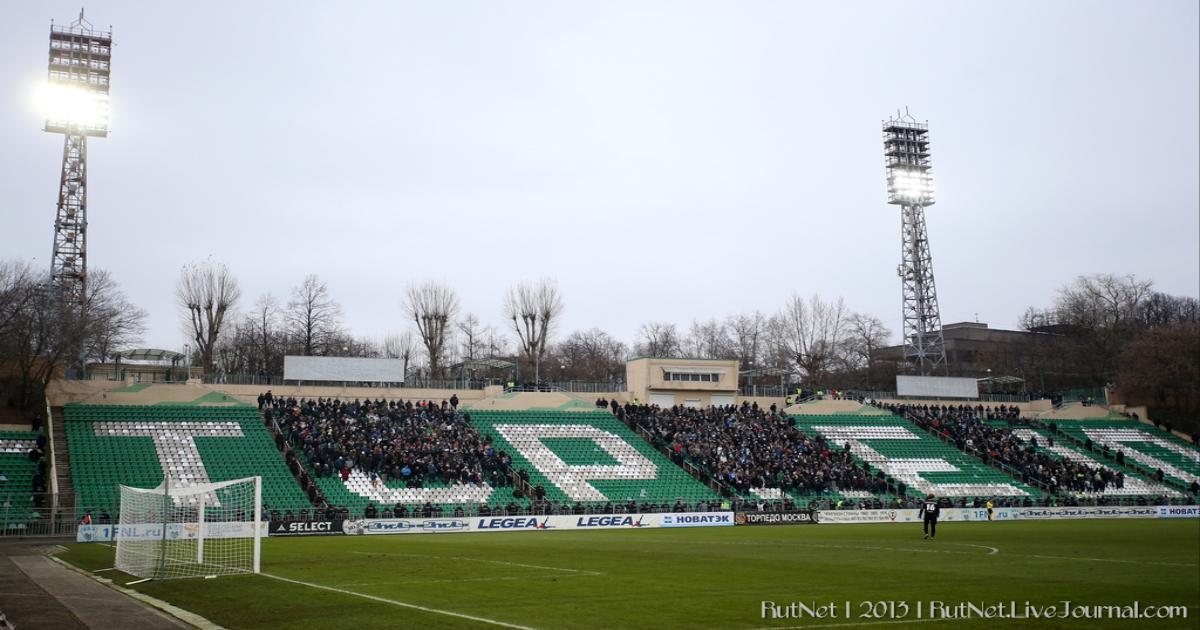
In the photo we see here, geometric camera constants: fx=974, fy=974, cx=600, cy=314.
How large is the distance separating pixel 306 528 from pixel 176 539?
629 inches

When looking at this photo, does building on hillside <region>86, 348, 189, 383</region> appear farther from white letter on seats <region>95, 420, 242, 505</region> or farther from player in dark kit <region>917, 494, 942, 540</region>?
player in dark kit <region>917, 494, 942, 540</region>

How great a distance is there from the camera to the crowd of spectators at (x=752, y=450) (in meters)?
61.1

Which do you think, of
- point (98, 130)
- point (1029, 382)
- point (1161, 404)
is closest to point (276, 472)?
point (98, 130)

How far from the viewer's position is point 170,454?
51500mm

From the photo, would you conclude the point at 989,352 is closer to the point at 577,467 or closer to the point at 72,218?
the point at 577,467

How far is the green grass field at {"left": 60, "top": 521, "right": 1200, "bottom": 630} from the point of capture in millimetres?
14672

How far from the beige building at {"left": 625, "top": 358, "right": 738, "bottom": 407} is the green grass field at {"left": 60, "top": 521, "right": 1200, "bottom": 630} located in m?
42.5

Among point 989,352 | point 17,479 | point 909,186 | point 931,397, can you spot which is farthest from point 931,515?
point 989,352

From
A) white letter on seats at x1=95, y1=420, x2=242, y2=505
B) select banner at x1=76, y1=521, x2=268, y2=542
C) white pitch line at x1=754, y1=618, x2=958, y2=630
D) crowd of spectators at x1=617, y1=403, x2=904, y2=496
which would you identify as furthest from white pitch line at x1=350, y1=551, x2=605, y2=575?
crowd of spectators at x1=617, y1=403, x2=904, y2=496

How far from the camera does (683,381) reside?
247 ft

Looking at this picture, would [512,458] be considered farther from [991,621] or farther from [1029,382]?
[1029,382]

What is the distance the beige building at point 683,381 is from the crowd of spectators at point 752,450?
8.17 ft

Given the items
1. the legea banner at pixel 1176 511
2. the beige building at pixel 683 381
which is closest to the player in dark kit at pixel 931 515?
the legea banner at pixel 1176 511

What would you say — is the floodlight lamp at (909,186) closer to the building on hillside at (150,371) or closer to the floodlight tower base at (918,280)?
the floodlight tower base at (918,280)
